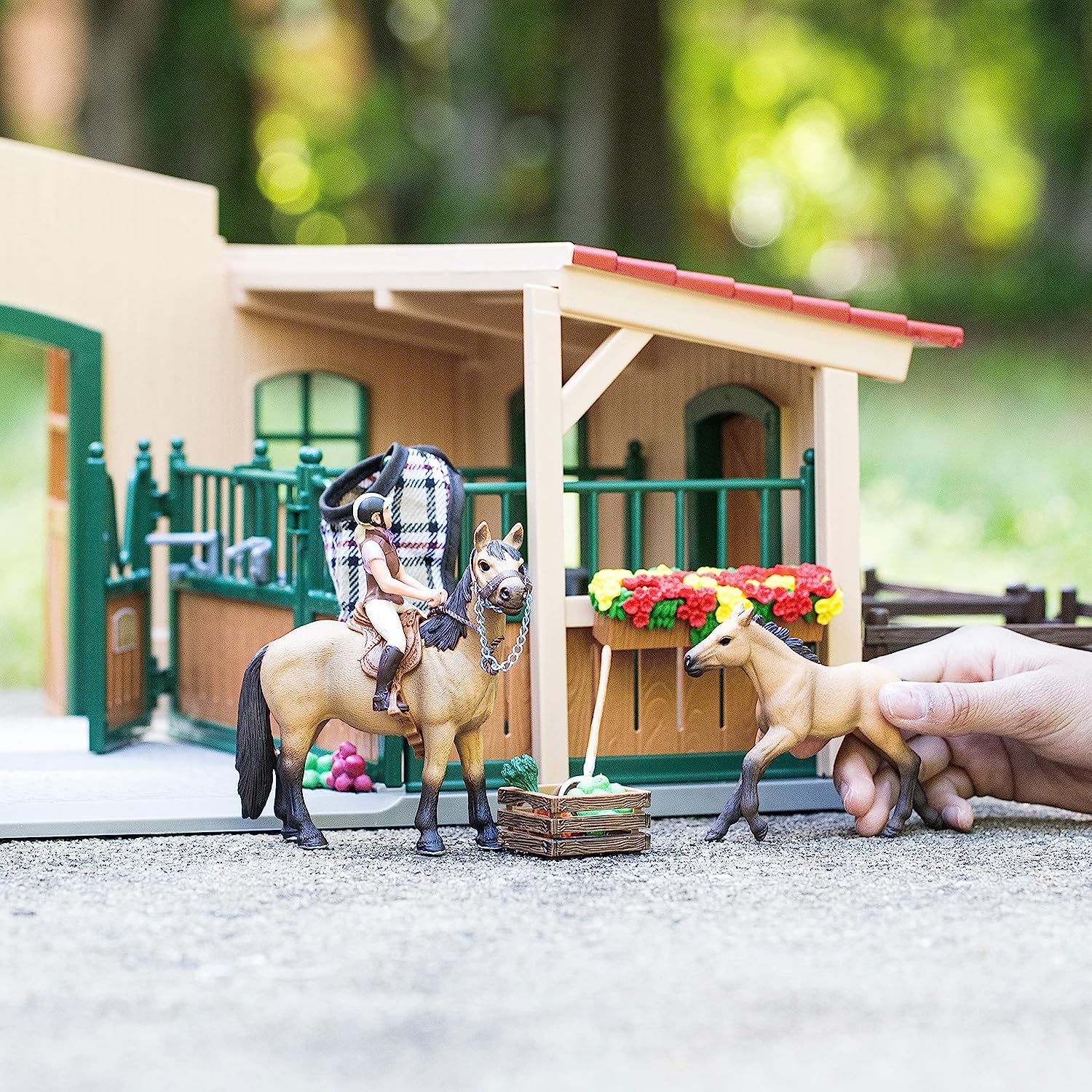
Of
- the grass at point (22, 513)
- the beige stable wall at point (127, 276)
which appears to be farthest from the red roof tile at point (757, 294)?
the grass at point (22, 513)

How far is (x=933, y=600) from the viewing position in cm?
1140

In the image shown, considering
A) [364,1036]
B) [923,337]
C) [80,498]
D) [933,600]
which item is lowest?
[364,1036]

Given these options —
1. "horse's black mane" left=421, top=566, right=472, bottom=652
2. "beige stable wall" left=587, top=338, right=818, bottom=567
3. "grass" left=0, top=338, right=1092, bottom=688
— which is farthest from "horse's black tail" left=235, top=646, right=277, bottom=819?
"grass" left=0, top=338, right=1092, bottom=688

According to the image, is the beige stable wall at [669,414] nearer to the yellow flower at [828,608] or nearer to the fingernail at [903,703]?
the yellow flower at [828,608]

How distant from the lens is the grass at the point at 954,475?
63.8ft

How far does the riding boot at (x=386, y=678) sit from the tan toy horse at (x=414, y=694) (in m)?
0.05

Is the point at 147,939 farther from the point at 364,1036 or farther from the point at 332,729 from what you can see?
the point at 332,729

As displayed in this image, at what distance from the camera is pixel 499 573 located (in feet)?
25.2

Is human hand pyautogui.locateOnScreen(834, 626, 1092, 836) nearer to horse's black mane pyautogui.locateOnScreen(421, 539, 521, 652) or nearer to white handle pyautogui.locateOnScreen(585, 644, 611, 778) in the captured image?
white handle pyautogui.locateOnScreen(585, 644, 611, 778)

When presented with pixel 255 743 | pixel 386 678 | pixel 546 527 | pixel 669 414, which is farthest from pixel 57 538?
pixel 386 678

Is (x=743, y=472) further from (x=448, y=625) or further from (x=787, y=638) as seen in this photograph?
(x=448, y=625)

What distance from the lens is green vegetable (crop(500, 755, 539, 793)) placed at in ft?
26.3

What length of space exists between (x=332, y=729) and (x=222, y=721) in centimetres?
124

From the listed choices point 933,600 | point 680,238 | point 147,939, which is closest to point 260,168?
point 680,238
